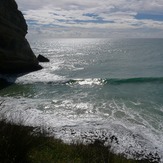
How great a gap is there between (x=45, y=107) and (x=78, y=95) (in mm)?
5695

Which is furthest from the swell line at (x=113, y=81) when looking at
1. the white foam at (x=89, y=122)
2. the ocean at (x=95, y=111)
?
the white foam at (x=89, y=122)

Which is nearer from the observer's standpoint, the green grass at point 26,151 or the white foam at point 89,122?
the green grass at point 26,151

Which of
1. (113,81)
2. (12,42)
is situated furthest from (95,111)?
(12,42)

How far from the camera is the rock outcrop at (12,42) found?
33.7 metres

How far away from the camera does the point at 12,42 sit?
35531mm

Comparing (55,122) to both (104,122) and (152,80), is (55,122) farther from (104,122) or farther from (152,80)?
(152,80)

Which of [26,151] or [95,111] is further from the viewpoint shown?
[95,111]

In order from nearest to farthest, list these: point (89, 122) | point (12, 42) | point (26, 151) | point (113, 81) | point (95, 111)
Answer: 1. point (26, 151)
2. point (89, 122)
3. point (95, 111)
4. point (113, 81)
5. point (12, 42)

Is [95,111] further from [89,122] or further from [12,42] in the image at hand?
[12,42]

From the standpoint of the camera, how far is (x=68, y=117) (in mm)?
17078

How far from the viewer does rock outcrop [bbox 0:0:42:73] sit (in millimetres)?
33681

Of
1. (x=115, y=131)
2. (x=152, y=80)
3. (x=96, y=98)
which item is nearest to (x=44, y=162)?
(x=115, y=131)

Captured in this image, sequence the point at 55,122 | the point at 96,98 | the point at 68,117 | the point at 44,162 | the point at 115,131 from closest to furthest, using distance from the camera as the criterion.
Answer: the point at 44,162
the point at 115,131
the point at 55,122
the point at 68,117
the point at 96,98

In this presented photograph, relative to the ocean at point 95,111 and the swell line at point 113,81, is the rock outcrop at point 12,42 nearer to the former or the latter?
the ocean at point 95,111
